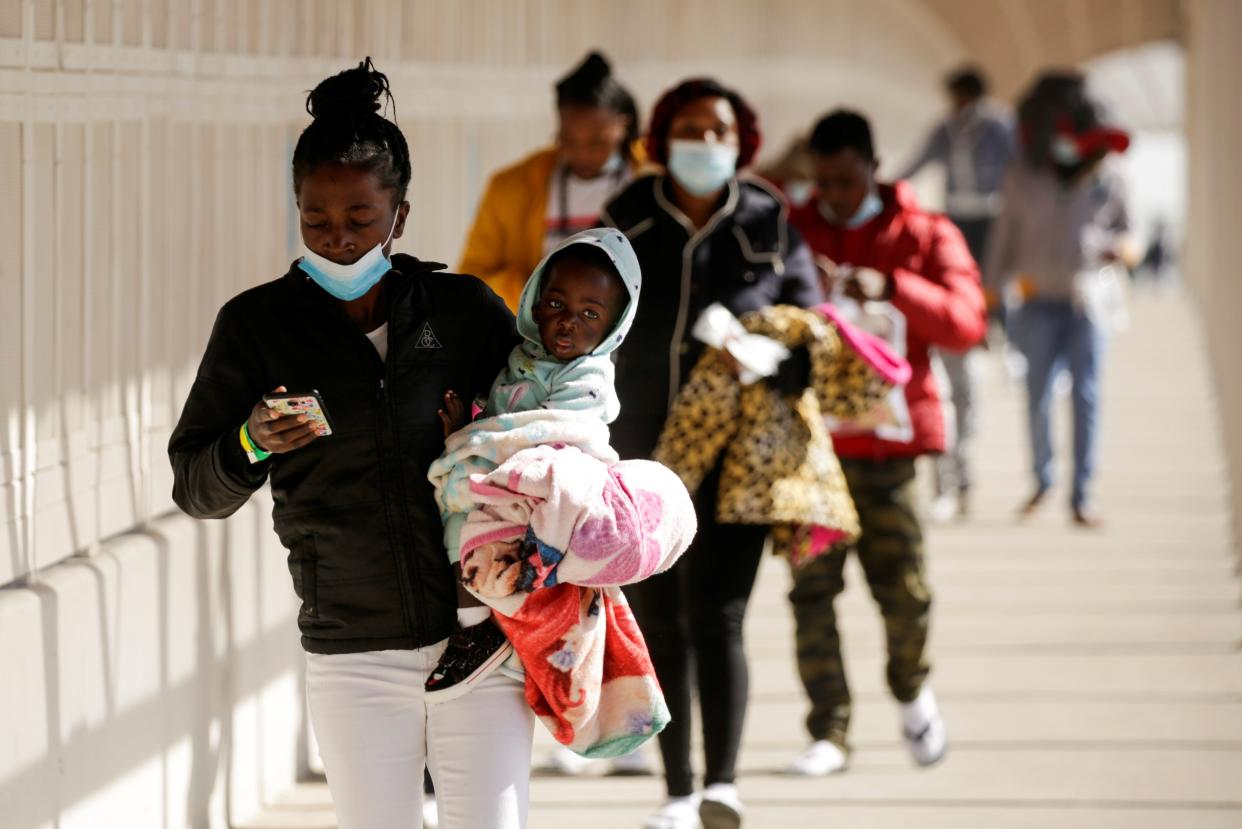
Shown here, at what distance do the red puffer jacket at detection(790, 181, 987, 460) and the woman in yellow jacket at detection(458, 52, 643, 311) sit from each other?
628mm

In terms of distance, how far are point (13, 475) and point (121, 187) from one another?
3.21ft

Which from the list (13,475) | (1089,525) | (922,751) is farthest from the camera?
(1089,525)

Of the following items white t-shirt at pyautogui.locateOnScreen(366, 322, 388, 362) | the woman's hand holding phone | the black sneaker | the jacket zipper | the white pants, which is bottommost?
the white pants

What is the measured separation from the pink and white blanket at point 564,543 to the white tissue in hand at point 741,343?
1.57 metres

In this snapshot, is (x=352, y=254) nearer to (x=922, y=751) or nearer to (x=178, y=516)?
(x=178, y=516)

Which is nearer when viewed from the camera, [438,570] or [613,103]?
[438,570]

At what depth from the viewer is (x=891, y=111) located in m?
34.2

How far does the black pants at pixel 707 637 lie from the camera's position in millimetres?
5715

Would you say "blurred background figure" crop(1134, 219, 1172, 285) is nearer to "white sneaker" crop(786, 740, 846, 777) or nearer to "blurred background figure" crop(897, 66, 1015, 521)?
"blurred background figure" crop(897, 66, 1015, 521)

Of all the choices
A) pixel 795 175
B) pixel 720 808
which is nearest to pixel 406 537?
pixel 720 808

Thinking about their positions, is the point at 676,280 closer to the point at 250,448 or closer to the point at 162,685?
the point at 162,685

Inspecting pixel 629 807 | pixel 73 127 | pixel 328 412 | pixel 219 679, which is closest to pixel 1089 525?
pixel 629 807

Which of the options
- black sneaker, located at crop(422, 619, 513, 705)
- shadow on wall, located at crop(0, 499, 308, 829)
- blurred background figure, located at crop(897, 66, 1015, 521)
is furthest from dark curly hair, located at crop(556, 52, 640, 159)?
blurred background figure, located at crop(897, 66, 1015, 521)

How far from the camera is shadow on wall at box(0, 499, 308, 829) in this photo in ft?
15.7
